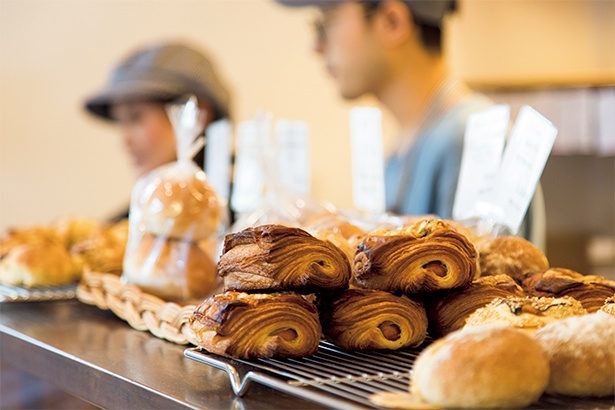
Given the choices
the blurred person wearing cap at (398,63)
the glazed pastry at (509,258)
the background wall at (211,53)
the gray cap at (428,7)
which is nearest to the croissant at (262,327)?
the glazed pastry at (509,258)

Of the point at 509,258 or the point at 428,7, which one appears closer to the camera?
the point at 509,258

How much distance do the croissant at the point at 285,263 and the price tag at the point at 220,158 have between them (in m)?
1.15

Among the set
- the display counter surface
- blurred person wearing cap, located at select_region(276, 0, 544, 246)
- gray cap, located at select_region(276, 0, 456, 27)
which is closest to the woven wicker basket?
the display counter surface

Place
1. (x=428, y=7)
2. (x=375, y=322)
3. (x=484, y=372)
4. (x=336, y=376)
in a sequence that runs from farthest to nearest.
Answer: (x=428, y=7) < (x=375, y=322) < (x=336, y=376) < (x=484, y=372)

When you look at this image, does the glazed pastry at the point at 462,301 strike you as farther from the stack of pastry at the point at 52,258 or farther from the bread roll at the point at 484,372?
the stack of pastry at the point at 52,258

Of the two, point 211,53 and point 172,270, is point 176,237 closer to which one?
point 172,270

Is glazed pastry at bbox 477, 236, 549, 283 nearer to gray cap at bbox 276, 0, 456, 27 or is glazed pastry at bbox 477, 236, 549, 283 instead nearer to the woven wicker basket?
the woven wicker basket

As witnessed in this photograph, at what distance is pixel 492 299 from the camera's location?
1.12 m

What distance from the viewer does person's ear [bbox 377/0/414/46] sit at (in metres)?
2.80

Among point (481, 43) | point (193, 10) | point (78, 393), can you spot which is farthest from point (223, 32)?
point (78, 393)

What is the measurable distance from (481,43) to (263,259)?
536 centimetres

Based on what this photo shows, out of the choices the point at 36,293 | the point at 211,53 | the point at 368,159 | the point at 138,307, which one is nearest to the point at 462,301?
the point at 138,307

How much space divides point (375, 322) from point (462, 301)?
0.13m

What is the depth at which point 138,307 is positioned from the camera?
5.19 feet
